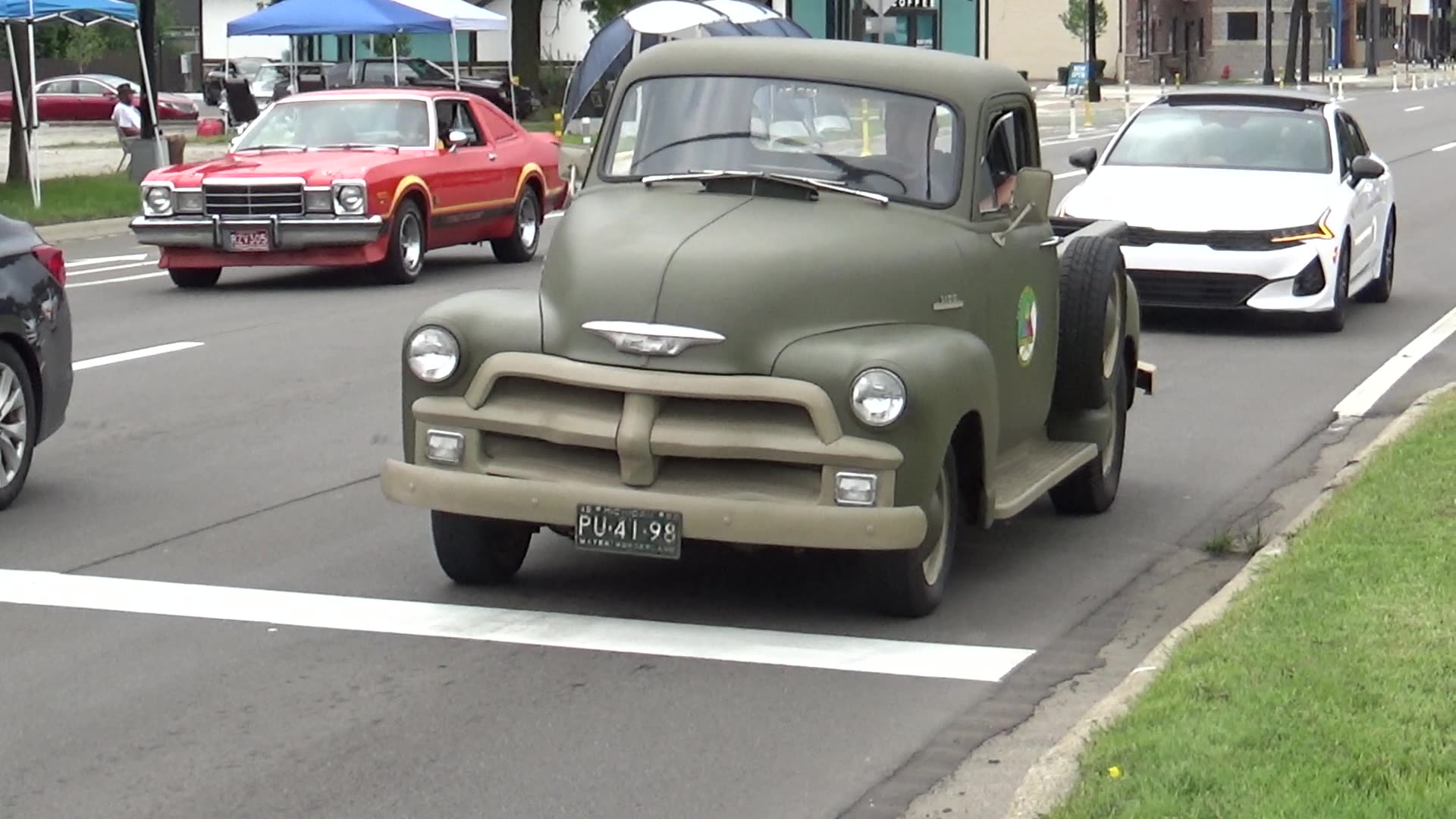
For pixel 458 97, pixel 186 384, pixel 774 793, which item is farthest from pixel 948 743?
pixel 458 97

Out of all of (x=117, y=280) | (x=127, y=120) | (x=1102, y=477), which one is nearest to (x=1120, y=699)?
(x=1102, y=477)

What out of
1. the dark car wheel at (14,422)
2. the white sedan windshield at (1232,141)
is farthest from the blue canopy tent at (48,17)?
the dark car wheel at (14,422)

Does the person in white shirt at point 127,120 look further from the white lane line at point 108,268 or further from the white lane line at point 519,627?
the white lane line at point 519,627

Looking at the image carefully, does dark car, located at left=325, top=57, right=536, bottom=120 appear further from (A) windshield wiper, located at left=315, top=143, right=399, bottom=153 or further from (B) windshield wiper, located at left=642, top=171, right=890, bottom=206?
(B) windshield wiper, located at left=642, top=171, right=890, bottom=206

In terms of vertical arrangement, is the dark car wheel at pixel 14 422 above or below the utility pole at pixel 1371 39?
below

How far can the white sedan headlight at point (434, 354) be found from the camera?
25.4 feet

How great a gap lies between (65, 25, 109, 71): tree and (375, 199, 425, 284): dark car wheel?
2149 inches

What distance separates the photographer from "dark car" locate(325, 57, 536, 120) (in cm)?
4784

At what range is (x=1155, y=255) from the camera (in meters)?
16.0

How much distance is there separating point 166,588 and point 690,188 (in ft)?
7.55

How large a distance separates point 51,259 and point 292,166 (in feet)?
30.4

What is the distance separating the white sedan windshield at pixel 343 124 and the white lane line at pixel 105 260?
2938 millimetres

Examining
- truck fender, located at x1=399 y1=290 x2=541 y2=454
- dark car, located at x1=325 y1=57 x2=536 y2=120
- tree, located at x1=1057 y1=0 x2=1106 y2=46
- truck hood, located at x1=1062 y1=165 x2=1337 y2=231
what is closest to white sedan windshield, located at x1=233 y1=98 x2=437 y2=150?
truck hood, located at x1=1062 y1=165 x2=1337 y2=231

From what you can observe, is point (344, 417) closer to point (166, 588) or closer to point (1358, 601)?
point (166, 588)
